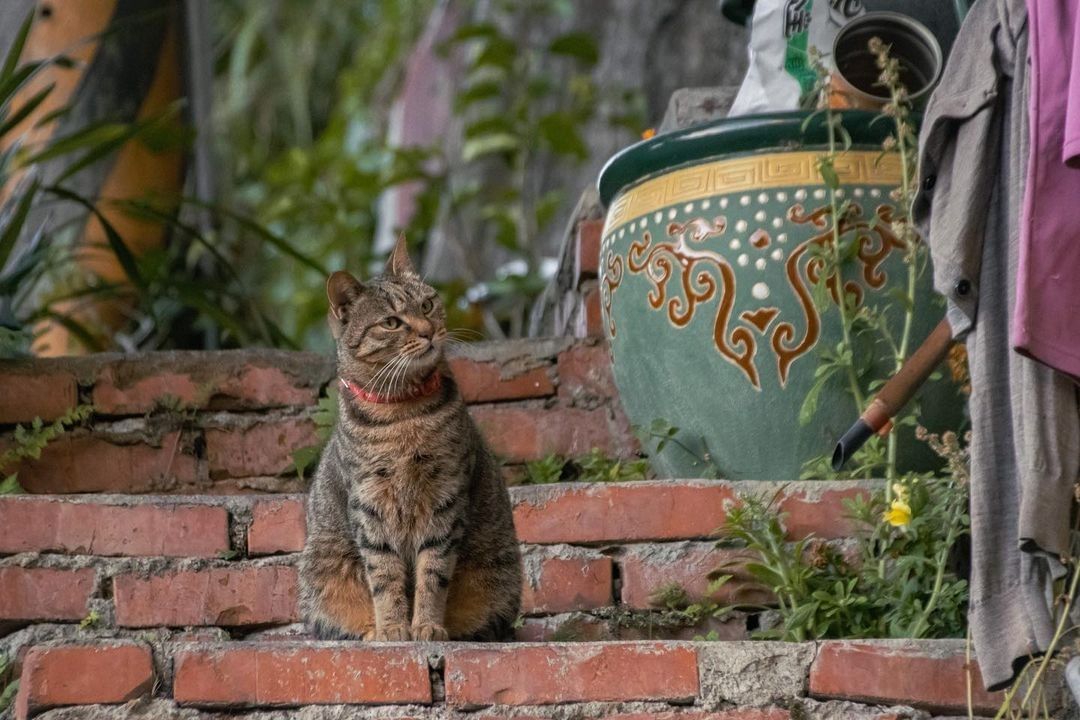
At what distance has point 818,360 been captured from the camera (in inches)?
101

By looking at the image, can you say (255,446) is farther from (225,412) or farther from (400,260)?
(400,260)

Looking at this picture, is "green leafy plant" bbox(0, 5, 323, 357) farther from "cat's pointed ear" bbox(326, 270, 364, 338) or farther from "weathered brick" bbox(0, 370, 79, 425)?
"cat's pointed ear" bbox(326, 270, 364, 338)

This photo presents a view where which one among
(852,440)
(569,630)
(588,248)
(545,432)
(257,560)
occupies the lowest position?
(569,630)

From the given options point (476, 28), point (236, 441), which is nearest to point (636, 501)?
point (236, 441)

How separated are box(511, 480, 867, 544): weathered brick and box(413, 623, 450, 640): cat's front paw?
0.34 meters

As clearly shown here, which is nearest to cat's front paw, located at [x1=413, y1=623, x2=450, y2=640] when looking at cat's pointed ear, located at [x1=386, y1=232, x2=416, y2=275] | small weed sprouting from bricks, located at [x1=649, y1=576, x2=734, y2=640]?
small weed sprouting from bricks, located at [x1=649, y1=576, x2=734, y2=640]

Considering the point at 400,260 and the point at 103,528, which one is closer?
the point at 103,528

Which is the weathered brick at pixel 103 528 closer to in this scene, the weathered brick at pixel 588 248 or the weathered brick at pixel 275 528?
the weathered brick at pixel 275 528

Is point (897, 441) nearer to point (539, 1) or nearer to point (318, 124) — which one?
point (539, 1)

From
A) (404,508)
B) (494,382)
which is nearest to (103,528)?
(404,508)

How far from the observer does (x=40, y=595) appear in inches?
97.7

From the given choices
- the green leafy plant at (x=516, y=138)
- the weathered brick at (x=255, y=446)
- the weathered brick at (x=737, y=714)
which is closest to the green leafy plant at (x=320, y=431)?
the weathered brick at (x=255, y=446)

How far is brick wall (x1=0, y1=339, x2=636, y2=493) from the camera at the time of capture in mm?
2984

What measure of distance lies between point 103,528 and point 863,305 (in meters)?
1.31
